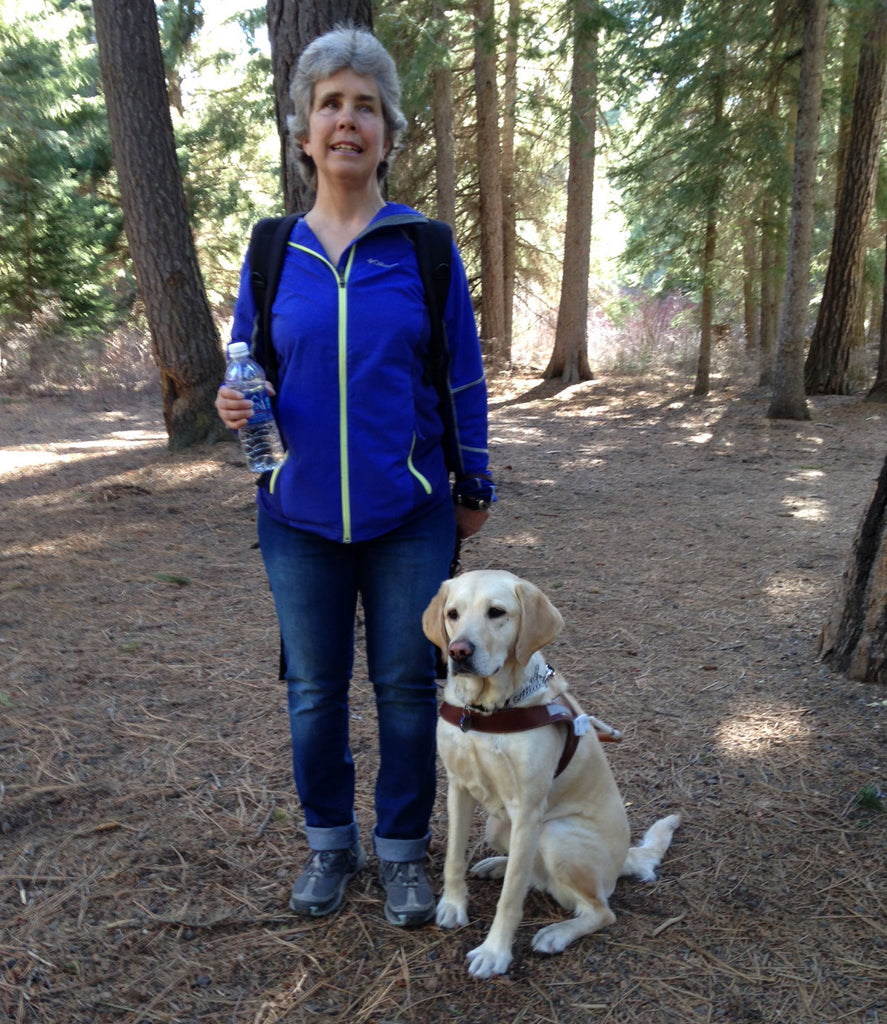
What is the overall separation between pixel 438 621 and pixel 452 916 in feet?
3.05

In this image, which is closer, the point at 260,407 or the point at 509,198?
the point at 260,407

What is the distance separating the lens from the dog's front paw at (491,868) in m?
2.84

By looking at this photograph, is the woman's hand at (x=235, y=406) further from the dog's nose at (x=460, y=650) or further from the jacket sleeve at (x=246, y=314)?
the dog's nose at (x=460, y=650)

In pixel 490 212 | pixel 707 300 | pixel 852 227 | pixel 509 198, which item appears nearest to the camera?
pixel 852 227

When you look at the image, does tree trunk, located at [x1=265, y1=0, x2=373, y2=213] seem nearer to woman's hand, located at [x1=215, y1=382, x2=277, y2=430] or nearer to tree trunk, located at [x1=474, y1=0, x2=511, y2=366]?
woman's hand, located at [x1=215, y1=382, x2=277, y2=430]

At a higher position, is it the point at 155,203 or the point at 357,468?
the point at 155,203

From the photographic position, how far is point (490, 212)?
1647cm

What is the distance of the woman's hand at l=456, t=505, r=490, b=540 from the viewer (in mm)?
2721

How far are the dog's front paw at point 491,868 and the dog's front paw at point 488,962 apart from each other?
40 cm

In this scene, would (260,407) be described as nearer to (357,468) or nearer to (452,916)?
(357,468)

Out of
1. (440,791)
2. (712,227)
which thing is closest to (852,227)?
(712,227)

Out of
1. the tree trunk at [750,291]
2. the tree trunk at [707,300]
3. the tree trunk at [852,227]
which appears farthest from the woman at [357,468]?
the tree trunk at [750,291]

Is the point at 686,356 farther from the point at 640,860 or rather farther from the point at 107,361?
the point at 640,860

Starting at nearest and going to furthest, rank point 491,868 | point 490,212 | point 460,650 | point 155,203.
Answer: point 460,650 → point 491,868 → point 155,203 → point 490,212
